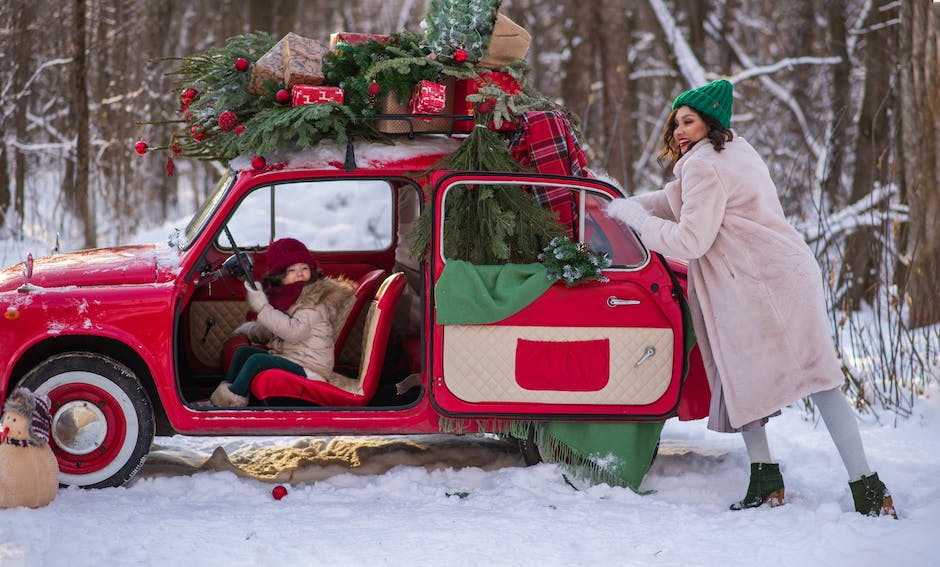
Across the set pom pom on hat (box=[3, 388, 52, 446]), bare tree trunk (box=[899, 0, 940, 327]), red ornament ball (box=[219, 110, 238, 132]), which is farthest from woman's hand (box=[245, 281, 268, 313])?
bare tree trunk (box=[899, 0, 940, 327])

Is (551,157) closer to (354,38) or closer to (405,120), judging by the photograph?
(405,120)

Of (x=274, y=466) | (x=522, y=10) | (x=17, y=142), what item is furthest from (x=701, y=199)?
(x=522, y=10)

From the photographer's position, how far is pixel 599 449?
4.93m

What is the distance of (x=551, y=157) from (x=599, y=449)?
1503mm

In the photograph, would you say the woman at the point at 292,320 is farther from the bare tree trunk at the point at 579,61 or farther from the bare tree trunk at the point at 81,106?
the bare tree trunk at the point at 579,61

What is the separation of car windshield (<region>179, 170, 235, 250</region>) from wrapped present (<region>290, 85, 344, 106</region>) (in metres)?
0.57

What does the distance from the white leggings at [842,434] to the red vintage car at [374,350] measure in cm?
60

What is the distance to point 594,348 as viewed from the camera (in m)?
4.80

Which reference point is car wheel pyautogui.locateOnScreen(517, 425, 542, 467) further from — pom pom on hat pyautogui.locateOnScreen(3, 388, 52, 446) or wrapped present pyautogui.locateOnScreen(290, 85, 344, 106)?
pom pom on hat pyautogui.locateOnScreen(3, 388, 52, 446)

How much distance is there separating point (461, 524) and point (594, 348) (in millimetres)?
1088

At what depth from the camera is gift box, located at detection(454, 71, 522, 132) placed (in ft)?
16.5

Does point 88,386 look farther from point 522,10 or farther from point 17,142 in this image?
point 522,10

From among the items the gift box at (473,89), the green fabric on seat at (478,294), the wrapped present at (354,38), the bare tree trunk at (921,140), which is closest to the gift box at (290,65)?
the wrapped present at (354,38)

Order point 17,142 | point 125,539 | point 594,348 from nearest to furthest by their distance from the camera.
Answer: point 125,539, point 594,348, point 17,142
